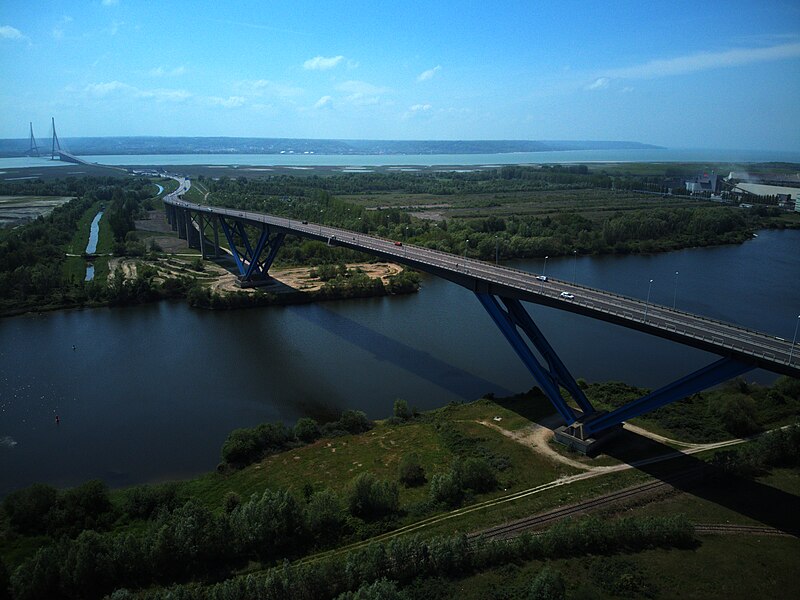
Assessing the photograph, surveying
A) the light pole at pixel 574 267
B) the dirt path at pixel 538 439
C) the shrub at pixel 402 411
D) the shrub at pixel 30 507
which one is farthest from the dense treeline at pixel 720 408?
the light pole at pixel 574 267

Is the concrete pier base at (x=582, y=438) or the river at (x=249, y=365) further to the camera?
the river at (x=249, y=365)

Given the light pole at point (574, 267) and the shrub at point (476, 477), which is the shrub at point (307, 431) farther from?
the light pole at point (574, 267)

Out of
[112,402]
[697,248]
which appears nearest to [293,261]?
[112,402]

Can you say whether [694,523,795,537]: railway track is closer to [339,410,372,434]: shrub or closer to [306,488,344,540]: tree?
[306,488,344,540]: tree

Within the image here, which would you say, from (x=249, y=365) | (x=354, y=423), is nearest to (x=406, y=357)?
(x=354, y=423)

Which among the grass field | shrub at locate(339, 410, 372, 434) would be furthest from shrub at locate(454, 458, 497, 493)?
shrub at locate(339, 410, 372, 434)

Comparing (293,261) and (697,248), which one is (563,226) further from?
(293,261)
